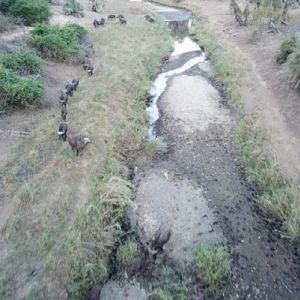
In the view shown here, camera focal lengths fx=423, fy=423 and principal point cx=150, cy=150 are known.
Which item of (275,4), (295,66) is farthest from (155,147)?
(275,4)

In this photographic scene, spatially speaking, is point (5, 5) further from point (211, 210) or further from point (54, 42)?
point (211, 210)

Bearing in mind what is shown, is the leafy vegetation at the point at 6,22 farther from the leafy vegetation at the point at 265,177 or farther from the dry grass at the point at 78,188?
the leafy vegetation at the point at 265,177

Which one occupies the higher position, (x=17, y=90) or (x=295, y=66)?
(x=295, y=66)

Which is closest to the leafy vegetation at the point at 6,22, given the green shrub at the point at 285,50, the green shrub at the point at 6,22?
the green shrub at the point at 6,22

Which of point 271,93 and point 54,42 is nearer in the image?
point 271,93

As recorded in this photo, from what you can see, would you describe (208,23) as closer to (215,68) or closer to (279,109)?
(215,68)

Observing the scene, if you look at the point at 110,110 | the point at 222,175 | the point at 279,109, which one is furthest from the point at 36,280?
the point at 279,109

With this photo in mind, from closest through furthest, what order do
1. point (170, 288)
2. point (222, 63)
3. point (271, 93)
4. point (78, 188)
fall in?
point (170, 288) < point (78, 188) < point (271, 93) < point (222, 63)
